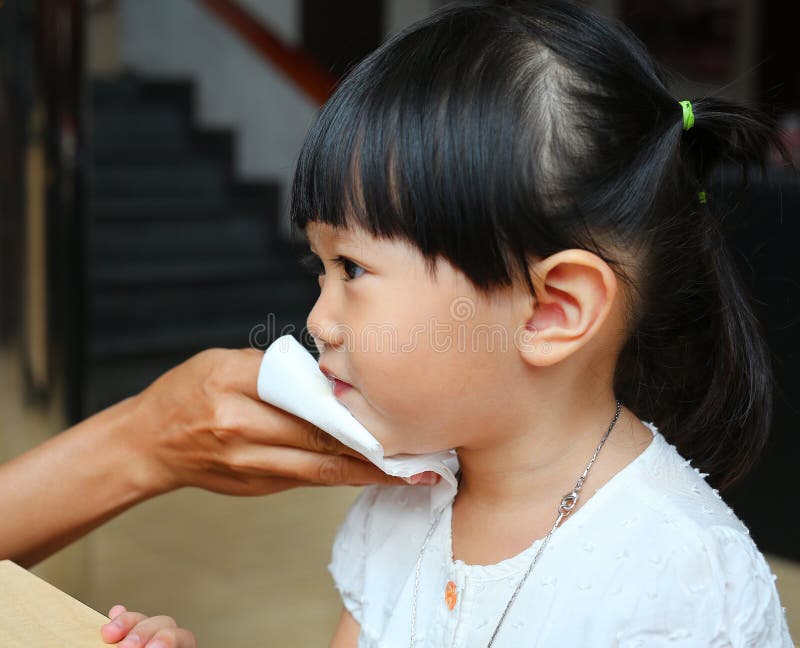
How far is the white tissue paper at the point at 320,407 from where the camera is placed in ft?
3.49

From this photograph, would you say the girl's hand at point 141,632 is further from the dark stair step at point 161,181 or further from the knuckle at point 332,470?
the dark stair step at point 161,181

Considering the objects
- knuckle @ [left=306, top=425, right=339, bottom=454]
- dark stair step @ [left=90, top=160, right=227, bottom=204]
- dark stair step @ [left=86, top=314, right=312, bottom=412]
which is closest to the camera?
knuckle @ [left=306, top=425, right=339, bottom=454]

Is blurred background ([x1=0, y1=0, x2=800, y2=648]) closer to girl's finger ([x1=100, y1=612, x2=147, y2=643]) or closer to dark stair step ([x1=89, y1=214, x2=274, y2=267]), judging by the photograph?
dark stair step ([x1=89, y1=214, x2=274, y2=267])

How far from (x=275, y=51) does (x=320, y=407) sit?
14.6 feet

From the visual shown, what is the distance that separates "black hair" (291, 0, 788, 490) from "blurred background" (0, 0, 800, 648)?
0.23 meters

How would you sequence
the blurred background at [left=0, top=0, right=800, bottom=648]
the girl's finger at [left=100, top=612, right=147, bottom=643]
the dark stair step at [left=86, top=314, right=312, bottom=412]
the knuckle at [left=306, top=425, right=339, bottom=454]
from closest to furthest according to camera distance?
the girl's finger at [left=100, top=612, right=147, bottom=643] → the knuckle at [left=306, top=425, right=339, bottom=454] → the blurred background at [left=0, top=0, right=800, bottom=648] → the dark stair step at [left=86, top=314, right=312, bottom=412]

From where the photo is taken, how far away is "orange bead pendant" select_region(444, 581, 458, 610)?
3.56ft

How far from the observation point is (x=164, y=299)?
16.0ft

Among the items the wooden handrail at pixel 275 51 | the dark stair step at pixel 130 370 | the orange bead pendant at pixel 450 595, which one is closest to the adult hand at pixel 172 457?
the orange bead pendant at pixel 450 595

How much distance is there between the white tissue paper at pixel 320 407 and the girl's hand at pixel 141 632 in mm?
248

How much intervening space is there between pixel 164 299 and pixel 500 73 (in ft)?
13.5

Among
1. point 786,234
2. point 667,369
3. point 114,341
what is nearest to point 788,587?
point 786,234

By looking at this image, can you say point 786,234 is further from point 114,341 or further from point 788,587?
point 114,341

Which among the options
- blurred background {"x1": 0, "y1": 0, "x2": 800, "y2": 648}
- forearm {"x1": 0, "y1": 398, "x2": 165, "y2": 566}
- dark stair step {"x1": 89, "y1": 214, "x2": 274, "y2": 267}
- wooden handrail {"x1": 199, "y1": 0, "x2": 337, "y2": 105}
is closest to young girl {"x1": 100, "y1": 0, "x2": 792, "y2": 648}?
blurred background {"x1": 0, "y1": 0, "x2": 800, "y2": 648}
